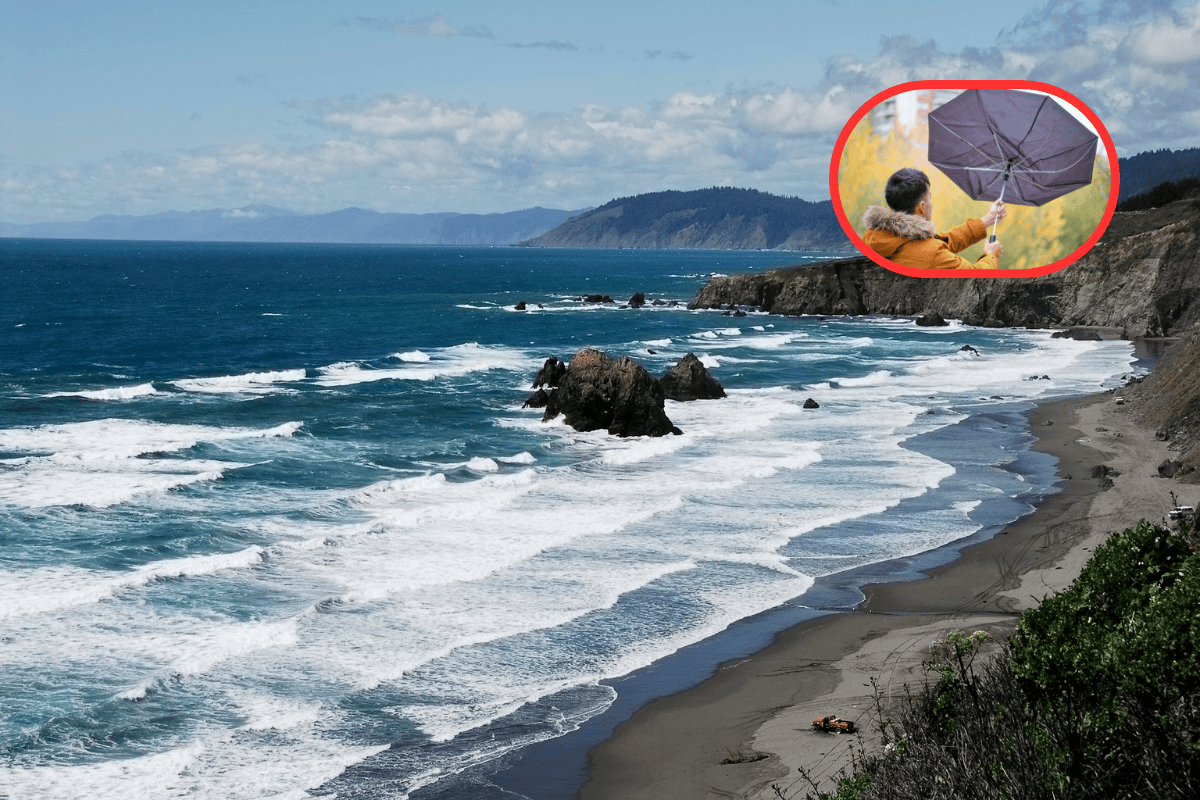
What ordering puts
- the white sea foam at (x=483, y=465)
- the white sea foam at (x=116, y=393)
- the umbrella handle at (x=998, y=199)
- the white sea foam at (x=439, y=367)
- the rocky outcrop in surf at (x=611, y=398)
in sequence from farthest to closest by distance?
the white sea foam at (x=439, y=367), the white sea foam at (x=116, y=393), the rocky outcrop in surf at (x=611, y=398), the white sea foam at (x=483, y=465), the umbrella handle at (x=998, y=199)

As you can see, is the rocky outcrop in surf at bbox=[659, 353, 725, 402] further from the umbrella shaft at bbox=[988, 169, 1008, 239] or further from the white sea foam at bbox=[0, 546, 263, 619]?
the umbrella shaft at bbox=[988, 169, 1008, 239]

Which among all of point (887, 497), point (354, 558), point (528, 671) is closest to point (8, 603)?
point (354, 558)

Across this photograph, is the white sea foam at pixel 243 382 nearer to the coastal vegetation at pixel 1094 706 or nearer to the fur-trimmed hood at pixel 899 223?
the coastal vegetation at pixel 1094 706

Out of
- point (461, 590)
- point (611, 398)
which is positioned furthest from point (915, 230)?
point (611, 398)

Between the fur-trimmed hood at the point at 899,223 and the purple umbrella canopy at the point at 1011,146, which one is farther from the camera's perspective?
the fur-trimmed hood at the point at 899,223

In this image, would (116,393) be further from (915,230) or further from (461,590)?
(915,230)

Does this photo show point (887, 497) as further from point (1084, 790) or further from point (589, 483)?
point (1084, 790)

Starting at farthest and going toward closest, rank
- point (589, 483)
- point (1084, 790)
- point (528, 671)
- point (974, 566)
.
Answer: point (589, 483) → point (974, 566) → point (528, 671) → point (1084, 790)

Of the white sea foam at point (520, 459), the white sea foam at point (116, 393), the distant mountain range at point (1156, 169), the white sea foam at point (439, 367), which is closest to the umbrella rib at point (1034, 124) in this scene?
the white sea foam at point (520, 459)
